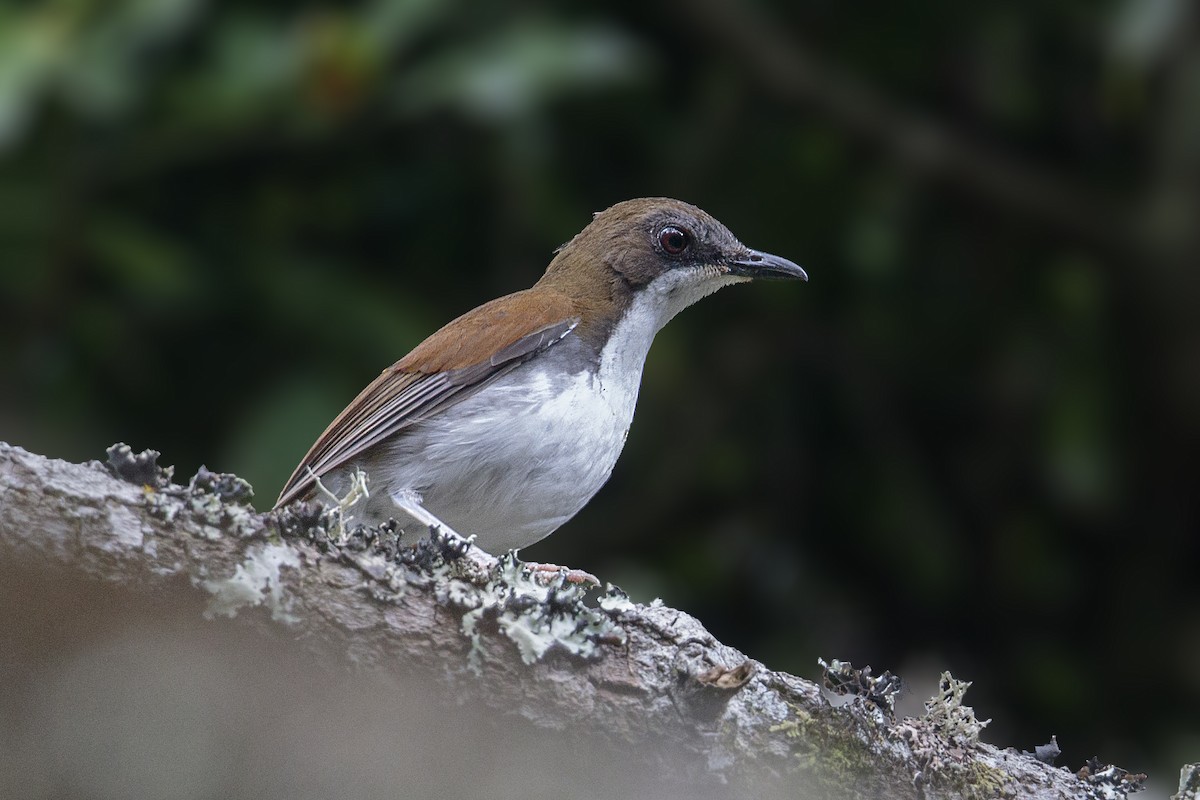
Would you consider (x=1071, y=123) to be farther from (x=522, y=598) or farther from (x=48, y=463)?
(x=48, y=463)

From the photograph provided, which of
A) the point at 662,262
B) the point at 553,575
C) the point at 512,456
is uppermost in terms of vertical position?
the point at 662,262

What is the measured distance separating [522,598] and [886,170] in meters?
4.17

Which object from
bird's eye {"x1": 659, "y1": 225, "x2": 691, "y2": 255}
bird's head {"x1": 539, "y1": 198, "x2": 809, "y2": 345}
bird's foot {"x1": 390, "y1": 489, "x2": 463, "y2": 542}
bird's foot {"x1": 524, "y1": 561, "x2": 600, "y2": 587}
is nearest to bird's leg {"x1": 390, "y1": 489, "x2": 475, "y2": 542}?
bird's foot {"x1": 390, "y1": 489, "x2": 463, "y2": 542}

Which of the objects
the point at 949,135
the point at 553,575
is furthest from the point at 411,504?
the point at 949,135

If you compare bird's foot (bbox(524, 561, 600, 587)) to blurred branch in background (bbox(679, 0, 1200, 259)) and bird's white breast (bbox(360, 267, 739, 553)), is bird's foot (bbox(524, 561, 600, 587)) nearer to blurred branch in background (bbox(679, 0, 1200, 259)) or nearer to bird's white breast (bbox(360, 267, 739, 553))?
bird's white breast (bbox(360, 267, 739, 553))

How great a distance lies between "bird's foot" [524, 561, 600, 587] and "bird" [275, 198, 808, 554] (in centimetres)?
32

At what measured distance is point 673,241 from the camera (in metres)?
4.74

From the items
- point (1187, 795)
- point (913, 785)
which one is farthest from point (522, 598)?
point (1187, 795)

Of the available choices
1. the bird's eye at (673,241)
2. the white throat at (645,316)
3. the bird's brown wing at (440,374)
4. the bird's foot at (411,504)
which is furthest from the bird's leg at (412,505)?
the bird's eye at (673,241)

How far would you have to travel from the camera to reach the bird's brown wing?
165 inches

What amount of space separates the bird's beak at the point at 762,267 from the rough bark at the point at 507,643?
1.98 metres

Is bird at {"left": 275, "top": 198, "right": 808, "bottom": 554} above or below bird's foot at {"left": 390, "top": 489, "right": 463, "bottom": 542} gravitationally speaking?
above

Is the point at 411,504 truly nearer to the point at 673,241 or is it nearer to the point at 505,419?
the point at 505,419

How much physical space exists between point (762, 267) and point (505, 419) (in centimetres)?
122
